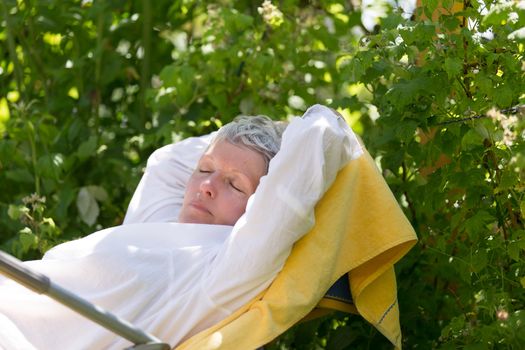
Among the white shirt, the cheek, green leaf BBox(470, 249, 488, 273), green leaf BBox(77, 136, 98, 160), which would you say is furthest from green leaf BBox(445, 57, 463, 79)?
green leaf BBox(77, 136, 98, 160)

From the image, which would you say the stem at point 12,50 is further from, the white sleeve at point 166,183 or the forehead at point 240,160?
the forehead at point 240,160

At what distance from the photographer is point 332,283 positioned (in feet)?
8.16

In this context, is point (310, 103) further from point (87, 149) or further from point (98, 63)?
point (98, 63)

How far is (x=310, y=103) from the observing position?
140 inches

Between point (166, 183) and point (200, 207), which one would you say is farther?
point (166, 183)

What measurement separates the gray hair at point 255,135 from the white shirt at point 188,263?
0.71 feet

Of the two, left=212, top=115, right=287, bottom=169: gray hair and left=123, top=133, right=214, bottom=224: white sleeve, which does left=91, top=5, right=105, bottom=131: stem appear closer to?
left=123, top=133, right=214, bottom=224: white sleeve

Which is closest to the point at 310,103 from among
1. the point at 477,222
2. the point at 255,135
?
the point at 255,135

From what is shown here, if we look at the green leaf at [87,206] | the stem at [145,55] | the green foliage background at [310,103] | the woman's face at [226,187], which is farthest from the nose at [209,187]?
the stem at [145,55]

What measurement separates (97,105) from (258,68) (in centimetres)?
80

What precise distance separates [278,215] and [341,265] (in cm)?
25

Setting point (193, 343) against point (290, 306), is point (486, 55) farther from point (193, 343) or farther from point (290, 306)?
point (193, 343)

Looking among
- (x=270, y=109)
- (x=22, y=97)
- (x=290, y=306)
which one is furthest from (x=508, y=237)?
(x=22, y=97)

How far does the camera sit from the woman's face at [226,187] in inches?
105
